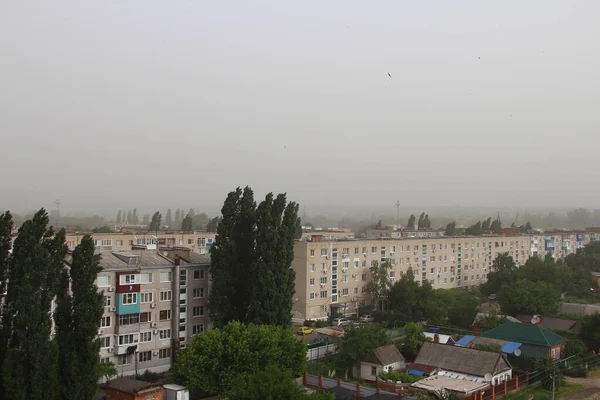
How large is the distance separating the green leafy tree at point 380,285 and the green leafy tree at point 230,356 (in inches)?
771

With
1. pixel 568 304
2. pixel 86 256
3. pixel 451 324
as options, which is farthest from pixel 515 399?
pixel 568 304

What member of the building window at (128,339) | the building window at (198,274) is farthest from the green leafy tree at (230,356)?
the building window at (198,274)

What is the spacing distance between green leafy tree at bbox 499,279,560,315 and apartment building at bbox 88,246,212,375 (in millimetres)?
18799

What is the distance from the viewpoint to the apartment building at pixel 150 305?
24.1m

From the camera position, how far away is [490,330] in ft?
93.8

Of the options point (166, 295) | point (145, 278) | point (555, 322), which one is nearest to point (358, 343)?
point (166, 295)

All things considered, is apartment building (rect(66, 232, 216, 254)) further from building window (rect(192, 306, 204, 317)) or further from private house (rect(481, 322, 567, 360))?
private house (rect(481, 322, 567, 360))

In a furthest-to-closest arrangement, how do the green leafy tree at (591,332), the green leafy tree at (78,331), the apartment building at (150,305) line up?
the green leafy tree at (591,332) < the apartment building at (150,305) < the green leafy tree at (78,331)

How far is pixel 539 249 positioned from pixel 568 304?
1047 inches

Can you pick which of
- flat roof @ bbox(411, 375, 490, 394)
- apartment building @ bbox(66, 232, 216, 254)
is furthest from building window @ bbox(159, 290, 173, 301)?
apartment building @ bbox(66, 232, 216, 254)

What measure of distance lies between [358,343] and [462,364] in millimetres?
4249

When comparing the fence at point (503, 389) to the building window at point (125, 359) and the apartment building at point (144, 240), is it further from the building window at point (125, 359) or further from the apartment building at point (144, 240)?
the apartment building at point (144, 240)

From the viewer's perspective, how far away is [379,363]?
23.9 meters

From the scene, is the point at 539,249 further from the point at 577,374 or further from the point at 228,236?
the point at 228,236
